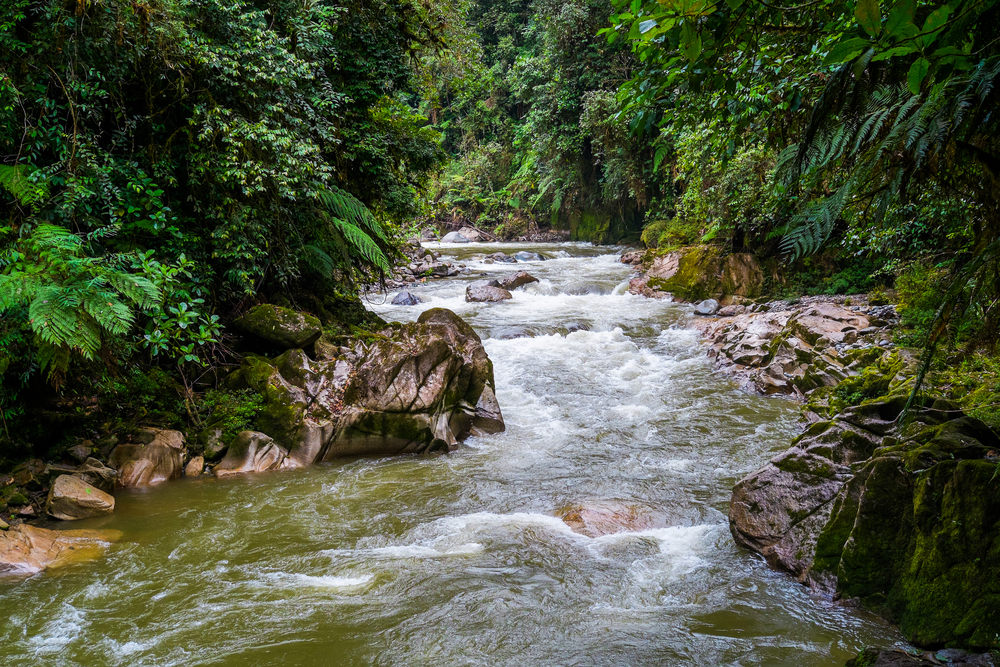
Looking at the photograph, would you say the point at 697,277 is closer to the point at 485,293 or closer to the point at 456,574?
the point at 485,293

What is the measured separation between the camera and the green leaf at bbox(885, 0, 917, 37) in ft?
4.68

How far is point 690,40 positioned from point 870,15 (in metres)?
0.49

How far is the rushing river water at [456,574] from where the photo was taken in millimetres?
3148

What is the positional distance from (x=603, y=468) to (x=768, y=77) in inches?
164

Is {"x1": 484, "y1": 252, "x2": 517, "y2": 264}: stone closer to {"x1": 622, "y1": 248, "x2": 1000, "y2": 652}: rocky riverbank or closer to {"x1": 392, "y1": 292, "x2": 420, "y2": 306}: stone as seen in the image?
{"x1": 392, "y1": 292, "x2": 420, "y2": 306}: stone

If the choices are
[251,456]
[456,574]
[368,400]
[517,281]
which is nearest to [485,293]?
[517,281]

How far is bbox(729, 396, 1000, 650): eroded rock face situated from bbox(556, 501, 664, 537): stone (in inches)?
29.7

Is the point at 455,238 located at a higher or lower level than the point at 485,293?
higher

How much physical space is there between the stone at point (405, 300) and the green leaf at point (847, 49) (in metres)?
12.8

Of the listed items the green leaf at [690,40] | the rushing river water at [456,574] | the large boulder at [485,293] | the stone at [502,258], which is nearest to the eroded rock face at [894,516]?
the rushing river water at [456,574]

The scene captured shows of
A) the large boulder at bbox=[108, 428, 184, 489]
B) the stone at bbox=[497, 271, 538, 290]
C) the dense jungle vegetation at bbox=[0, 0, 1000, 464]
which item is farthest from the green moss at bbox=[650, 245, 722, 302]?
the large boulder at bbox=[108, 428, 184, 489]

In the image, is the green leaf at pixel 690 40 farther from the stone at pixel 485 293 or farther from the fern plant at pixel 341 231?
the stone at pixel 485 293

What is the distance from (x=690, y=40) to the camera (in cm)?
181

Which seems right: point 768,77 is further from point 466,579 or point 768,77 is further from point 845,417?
point 466,579
